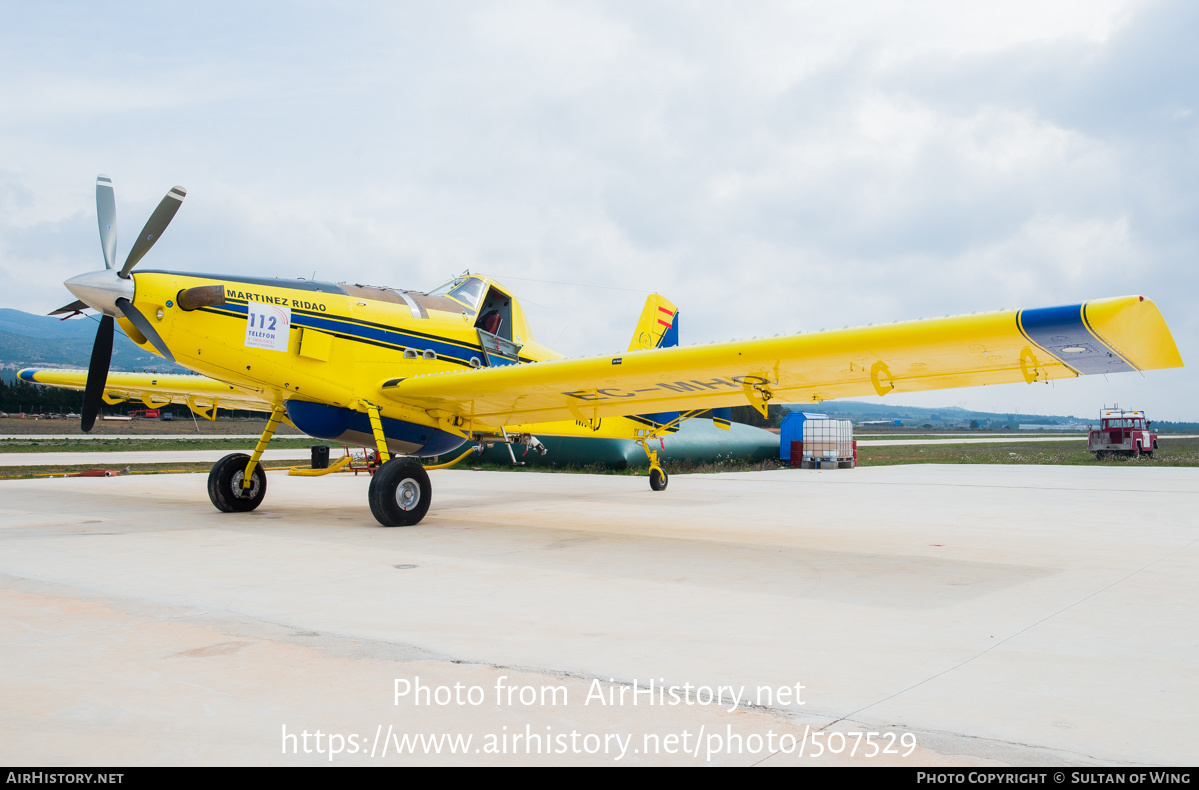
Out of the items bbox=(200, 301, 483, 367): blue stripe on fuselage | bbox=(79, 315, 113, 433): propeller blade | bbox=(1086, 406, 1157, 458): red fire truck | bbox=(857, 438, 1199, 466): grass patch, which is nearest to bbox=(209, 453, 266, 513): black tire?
bbox=(79, 315, 113, 433): propeller blade

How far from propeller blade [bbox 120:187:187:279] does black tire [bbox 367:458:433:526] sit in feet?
11.7

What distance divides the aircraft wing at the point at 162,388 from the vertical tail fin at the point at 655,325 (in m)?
A: 7.40

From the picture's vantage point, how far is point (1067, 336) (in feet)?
19.4

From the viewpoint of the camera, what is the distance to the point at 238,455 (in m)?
10.6

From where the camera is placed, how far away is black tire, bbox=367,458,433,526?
875 cm

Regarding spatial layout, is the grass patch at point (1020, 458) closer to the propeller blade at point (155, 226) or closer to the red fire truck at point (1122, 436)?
the red fire truck at point (1122, 436)

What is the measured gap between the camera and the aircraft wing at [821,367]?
19.3ft

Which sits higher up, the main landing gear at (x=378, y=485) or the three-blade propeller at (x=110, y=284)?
the three-blade propeller at (x=110, y=284)

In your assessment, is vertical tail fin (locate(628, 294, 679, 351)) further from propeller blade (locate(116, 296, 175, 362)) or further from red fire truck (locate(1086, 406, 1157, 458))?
red fire truck (locate(1086, 406, 1157, 458))

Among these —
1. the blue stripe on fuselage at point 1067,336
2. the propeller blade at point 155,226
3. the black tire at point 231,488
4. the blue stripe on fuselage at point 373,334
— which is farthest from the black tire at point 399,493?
the blue stripe on fuselage at point 1067,336

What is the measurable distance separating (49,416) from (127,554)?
65672 mm

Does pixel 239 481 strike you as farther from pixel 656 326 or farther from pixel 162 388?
pixel 656 326

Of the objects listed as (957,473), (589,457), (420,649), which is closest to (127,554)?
(420,649)

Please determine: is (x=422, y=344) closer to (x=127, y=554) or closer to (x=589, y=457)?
(x=127, y=554)
